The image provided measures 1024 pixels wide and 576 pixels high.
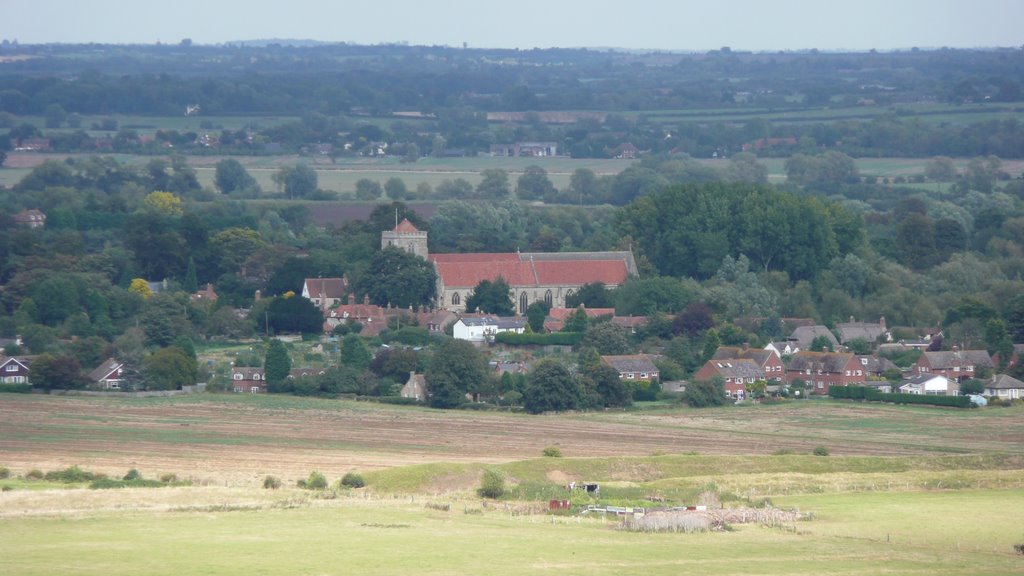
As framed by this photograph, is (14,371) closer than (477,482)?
No

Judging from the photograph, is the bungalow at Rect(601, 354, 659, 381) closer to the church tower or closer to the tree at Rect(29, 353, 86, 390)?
the tree at Rect(29, 353, 86, 390)

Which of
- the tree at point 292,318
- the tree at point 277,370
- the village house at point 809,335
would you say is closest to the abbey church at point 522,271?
the tree at point 292,318

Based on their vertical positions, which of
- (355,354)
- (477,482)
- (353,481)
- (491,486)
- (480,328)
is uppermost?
(491,486)

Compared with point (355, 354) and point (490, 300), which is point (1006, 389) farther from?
point (490, 300)

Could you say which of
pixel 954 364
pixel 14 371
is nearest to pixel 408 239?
pixel 14 371

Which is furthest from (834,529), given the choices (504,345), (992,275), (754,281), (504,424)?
(992,275)

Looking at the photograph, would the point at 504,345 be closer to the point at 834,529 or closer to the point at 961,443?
the point at 961,443
